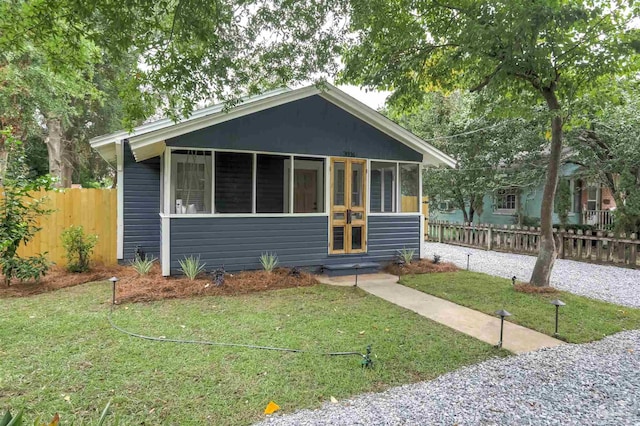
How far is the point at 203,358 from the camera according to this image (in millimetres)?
3535

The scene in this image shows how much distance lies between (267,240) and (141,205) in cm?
332

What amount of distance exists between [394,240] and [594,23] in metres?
5.36

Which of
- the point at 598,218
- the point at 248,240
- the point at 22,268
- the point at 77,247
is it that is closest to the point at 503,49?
the point at 248,240

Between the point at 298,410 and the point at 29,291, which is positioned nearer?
the point at 298,410

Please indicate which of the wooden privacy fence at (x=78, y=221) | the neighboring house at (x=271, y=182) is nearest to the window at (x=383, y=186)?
the neighboring house at (x=271, y=182)

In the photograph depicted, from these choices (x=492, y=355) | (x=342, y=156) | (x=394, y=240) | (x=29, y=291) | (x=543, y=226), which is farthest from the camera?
(x=394, y=240)

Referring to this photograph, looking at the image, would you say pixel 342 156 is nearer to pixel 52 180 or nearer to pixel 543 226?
pixel 543 226

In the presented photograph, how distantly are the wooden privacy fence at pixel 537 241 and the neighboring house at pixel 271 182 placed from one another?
14.1ft

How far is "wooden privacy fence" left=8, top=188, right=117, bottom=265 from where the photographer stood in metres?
7.63

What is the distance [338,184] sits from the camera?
26.9 ft

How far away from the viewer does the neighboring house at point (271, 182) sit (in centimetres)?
698

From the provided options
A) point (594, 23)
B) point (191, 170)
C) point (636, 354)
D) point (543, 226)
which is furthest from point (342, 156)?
point (636, 354)

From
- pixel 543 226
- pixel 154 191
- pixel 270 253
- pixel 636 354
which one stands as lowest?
pixel 636 354

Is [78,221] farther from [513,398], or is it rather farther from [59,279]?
[513,398]
